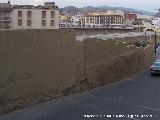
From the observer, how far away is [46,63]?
21812 millimetres

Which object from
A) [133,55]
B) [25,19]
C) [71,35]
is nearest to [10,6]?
[25,19]

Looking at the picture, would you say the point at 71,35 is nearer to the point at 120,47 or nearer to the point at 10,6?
the point at 120,47

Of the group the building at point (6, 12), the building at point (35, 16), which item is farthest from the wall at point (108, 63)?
the building at point (35, 16)

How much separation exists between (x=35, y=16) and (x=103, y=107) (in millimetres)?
64180

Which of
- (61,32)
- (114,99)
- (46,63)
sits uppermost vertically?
(61,32)

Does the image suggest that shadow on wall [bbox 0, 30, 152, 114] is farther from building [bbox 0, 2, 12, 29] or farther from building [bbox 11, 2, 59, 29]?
building [bbox 11, 2, 59, 29]

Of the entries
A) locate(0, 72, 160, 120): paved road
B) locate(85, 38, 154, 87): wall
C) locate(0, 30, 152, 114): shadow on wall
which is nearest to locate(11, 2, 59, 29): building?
locate(85, 38, 154, 87): wall

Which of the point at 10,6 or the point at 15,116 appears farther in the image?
the point at 10,6

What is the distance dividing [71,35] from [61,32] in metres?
1.18

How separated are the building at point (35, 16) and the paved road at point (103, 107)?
5110 cm

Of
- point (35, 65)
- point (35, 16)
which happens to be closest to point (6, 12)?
point (35, 16)

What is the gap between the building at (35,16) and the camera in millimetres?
79812

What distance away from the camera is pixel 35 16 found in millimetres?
84188

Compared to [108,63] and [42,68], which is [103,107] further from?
[108,63]
